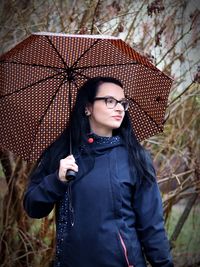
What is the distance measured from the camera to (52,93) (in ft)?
10.7

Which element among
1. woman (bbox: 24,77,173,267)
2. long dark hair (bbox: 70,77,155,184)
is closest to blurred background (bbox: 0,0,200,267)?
long dark hair (bbox: 70,77,155,184)

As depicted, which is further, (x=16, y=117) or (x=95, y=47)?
(x=16, y=117)

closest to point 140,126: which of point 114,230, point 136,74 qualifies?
point 136,74

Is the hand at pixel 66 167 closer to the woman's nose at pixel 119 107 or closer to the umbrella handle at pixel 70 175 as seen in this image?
the umbrella handle at pixel 70 175

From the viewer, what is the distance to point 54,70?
318 cm

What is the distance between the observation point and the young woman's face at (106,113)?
2.88 meters

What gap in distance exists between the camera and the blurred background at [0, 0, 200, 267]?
442cm

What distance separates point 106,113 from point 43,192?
0.56 m

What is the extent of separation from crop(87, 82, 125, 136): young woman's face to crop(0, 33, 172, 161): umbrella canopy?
0.24m

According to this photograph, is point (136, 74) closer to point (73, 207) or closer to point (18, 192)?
point (73, 207)

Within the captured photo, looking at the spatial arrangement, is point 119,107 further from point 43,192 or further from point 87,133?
point 43,192

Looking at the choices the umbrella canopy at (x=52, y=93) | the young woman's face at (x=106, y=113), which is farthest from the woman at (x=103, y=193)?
the umbrella canopy at (x=52, y=93)

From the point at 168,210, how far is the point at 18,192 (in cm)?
139

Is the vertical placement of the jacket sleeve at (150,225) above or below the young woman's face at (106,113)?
below
